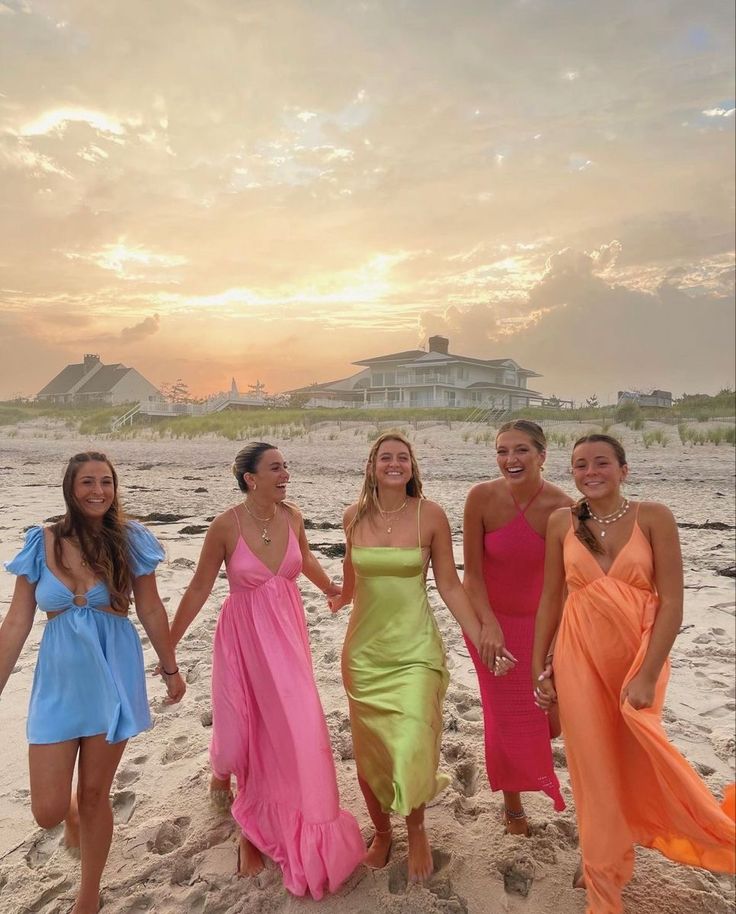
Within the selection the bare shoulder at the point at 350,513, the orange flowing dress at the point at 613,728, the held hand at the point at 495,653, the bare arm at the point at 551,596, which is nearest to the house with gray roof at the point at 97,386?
the bare shoulder at the point at 350,513

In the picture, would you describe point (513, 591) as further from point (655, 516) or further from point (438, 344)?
point (438, 344)

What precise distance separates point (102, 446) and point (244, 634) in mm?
18762

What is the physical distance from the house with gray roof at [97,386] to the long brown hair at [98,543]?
812 inches

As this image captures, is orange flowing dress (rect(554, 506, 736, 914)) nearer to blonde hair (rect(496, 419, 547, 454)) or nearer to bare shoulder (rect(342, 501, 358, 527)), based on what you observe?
blonde hair (rect(496, 419, 547, 454))

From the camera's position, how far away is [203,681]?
203 inches

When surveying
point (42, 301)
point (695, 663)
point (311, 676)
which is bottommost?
point (695, 663)

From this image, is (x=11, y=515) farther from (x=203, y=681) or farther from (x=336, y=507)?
(x=203, y=681)

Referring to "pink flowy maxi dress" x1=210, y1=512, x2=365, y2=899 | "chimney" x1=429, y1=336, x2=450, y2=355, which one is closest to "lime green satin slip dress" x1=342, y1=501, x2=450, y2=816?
"pink flowy maxi dress" x1=210, y1=512, x2=365, y2=899

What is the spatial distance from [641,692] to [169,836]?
246 cm

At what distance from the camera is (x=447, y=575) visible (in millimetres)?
3273

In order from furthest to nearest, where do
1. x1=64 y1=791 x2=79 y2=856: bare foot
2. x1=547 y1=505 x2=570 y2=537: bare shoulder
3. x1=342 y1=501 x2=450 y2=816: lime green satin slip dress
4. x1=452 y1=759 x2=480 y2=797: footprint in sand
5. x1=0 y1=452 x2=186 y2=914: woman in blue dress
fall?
x1=452 y1=759 x2=480 y2=797: footprint in sand < x1=64 y1=791 x2=79 y2=856: bare foot < x1=342 y1=501 x2=450 y2=816: lime green satin slip dress < x1=547 y1=505 x2=570 y2=537: bare shoulder < x1=0 y1=452 x2=186 y2=914: woman in blue dress

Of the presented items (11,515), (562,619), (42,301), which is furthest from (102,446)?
(562,619)

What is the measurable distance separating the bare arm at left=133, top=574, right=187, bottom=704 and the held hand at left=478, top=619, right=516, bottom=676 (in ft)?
4.84

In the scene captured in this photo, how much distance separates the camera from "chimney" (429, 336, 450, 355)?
1316 inches
